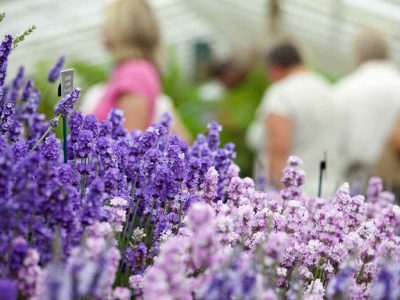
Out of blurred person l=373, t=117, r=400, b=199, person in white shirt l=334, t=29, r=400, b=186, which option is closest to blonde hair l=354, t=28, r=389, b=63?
person in white shirt l=334, t=29, r=400, b=186

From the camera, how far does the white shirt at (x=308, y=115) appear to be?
201 inches

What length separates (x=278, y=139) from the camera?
5.02 m

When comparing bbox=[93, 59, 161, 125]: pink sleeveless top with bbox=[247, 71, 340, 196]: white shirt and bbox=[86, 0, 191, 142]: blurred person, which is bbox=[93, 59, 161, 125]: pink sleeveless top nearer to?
bbox=[86, 0, 191, 142]: blurred person

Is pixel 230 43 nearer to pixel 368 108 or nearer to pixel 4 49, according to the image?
pixel 368 108

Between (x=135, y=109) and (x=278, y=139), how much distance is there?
1102 millimetres

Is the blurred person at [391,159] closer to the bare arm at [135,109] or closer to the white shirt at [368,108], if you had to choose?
the white shirt at [368,108]

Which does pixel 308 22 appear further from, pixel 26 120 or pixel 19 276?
pixel 19 276

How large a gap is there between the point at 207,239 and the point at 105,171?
1.68ft

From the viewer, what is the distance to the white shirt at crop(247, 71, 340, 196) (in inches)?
201

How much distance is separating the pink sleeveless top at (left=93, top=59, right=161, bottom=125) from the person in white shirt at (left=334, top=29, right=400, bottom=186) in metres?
1.67

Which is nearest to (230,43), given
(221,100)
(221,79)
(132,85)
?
(221,79)

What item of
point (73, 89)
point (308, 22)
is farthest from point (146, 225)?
point (308, 22)

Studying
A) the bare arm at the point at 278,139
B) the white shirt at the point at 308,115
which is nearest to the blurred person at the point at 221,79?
the white shirt at the point at 308,115

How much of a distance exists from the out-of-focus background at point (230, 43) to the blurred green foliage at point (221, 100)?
0.01m
